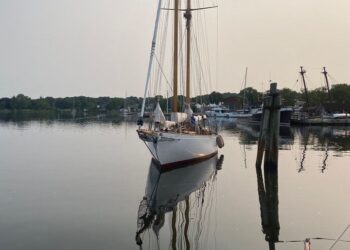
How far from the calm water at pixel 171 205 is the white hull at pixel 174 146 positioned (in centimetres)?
101

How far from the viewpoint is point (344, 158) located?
3950 centimetres

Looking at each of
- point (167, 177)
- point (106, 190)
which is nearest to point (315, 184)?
point (167, 177)

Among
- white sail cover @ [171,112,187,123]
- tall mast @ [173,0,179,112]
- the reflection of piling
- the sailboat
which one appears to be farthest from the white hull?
the reflection of piling

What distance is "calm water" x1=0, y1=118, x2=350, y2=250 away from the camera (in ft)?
50.6

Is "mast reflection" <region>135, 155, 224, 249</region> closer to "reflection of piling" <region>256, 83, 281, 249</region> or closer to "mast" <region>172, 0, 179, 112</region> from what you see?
"reflection of piling" <region>256, 83, 281, 249</region>

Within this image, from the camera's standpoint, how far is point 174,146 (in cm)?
3052

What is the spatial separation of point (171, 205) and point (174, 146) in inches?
392

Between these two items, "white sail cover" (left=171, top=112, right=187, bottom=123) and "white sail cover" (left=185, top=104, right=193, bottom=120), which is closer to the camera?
"white sail cover" (left=171, top=112, right=187, bottom=123)

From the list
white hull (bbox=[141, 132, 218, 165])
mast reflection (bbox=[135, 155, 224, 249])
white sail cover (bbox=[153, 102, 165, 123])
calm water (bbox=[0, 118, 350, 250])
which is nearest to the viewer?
calm water (bbox=[0, 118, 350, 250])

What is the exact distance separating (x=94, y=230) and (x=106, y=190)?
7822 mm

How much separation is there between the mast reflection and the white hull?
83cm

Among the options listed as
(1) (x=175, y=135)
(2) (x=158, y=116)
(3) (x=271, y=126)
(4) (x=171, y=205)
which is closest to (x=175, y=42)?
(2) (x=158, y=116)

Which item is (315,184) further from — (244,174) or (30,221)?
(30,221)

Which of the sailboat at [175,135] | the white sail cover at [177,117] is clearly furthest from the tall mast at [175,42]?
the white sail cover at [177,117]
